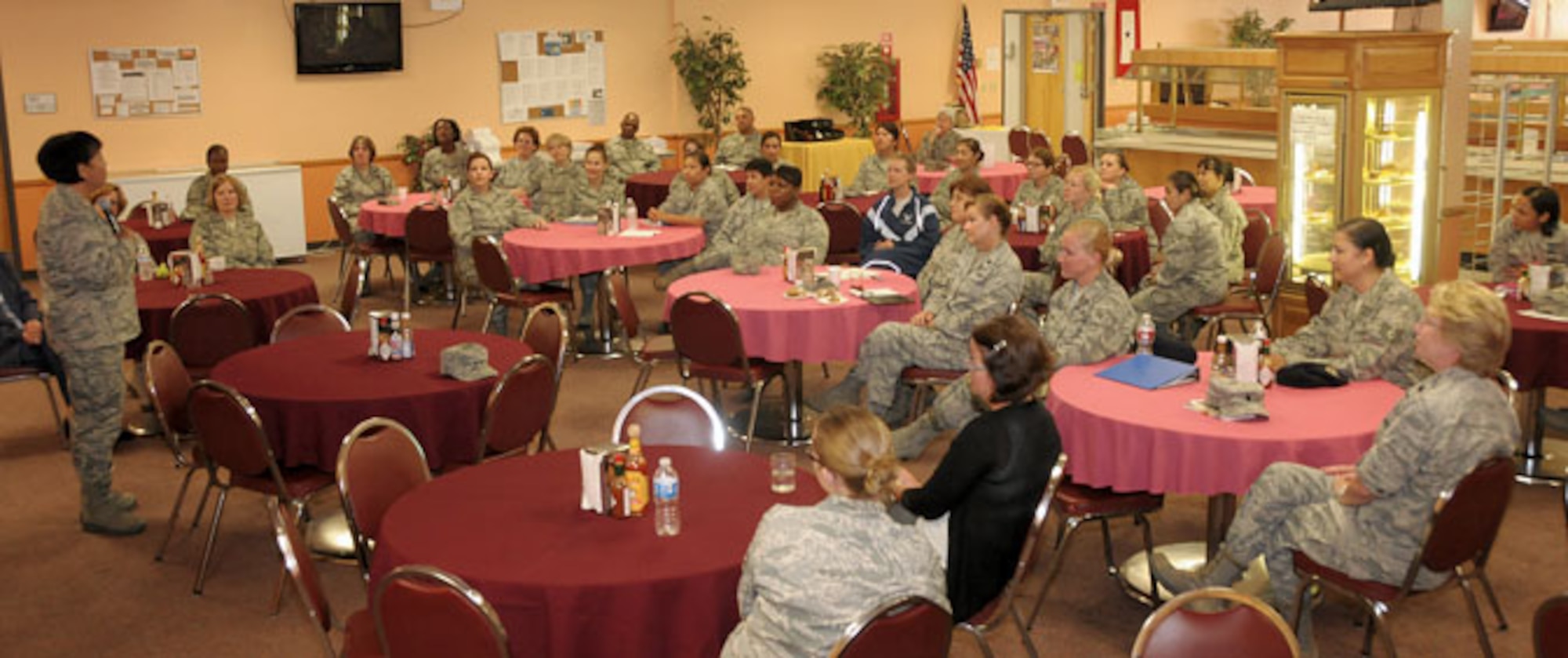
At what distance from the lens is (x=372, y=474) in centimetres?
476

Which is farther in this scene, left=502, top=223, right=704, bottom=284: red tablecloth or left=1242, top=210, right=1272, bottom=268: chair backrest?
left=1242, top=210, right=1272, bottom=268: chair backrest

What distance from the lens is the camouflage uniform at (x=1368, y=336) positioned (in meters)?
5.64

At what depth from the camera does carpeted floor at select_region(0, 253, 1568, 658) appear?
5348 mm

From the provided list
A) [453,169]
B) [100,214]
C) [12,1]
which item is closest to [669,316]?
[100,214]

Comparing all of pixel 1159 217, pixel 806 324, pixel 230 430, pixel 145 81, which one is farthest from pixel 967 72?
pixel 230 430

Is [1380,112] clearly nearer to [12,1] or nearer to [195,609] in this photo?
[195,609]

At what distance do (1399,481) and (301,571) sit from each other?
2941mm

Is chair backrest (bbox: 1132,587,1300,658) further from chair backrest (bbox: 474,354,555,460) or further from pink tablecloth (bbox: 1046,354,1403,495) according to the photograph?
chair backrest (bbox: 474,354,555,460)

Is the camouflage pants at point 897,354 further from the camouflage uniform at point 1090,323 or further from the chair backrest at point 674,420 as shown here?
the chair backrest at point 674,420

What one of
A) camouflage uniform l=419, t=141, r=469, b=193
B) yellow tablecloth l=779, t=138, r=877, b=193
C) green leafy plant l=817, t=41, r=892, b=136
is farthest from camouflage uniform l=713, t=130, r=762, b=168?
green leafy plant l=817, t=41, r=892, b=136

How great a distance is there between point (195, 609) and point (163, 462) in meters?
2.12

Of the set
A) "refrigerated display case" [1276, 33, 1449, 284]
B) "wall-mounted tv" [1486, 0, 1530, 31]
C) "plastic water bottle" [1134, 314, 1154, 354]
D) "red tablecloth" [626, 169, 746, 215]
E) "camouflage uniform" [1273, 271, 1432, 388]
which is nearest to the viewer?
"camouflage uniform" [1273, 271, 1432, 388]

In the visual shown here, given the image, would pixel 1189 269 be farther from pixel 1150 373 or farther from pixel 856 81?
pixel 856 81

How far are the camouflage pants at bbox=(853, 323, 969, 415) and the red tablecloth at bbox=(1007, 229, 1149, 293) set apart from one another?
7.63ft
